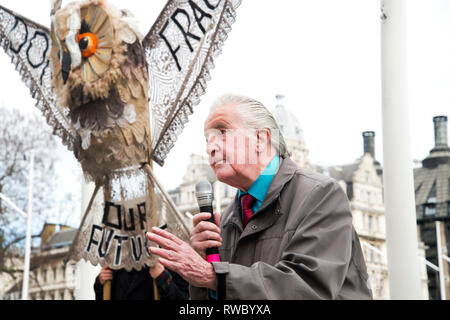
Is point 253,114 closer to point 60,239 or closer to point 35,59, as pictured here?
point 35,59

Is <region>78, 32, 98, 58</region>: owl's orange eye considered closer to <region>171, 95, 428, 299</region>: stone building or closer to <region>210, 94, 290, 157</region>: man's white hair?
<region>210, 94, 290, 157</region>: man's white hair

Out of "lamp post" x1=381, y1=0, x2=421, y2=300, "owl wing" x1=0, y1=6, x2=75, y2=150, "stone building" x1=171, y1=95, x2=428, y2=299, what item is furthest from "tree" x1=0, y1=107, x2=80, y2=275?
"lamp post" x1=381, y1=0, x2=421, y2=300

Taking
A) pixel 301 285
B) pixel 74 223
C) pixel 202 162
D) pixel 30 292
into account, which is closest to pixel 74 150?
pixel 202 162

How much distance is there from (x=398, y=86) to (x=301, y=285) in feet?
6.01

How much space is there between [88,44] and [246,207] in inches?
58.2

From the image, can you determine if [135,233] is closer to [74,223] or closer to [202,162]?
[202,162]

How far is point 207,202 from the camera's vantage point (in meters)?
1.37

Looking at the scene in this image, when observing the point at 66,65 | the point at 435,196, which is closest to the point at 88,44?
the point at 66,65

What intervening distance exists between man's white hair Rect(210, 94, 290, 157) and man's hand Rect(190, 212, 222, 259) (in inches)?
11.3

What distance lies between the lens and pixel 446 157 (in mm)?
8789

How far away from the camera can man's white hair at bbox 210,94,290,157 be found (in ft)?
4.95

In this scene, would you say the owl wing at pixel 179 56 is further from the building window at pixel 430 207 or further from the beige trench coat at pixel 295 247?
the building window at pixel 430 207

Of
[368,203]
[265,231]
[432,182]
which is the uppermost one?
[368,203]

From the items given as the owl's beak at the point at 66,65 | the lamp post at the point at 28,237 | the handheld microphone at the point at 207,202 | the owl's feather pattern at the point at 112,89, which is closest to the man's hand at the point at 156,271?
the owl's feather pattern at the point at 112,89
